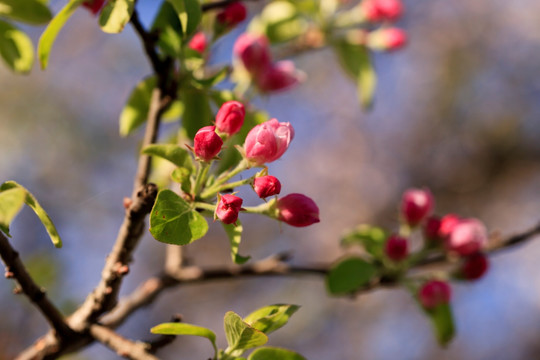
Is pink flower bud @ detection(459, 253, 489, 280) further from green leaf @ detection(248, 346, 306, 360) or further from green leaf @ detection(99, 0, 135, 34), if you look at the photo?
green leaf @ detection(99, 0, 135, 34)

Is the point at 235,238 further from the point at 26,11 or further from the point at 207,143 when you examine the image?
the point at 26,11

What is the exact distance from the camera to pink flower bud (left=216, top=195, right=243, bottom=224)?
732 mm

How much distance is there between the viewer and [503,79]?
5.62m

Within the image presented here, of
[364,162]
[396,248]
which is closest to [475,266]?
[396,248]

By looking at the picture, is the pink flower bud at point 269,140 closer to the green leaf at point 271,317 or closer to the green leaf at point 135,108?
the green leaf at point 271,317

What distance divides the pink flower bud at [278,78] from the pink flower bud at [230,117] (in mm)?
483

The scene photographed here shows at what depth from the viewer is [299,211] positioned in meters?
0.80

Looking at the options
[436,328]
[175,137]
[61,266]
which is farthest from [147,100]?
[61,266]

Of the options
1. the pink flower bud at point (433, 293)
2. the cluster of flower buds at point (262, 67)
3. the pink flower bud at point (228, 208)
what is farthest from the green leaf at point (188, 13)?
the pink flower bud at point (433, 293)

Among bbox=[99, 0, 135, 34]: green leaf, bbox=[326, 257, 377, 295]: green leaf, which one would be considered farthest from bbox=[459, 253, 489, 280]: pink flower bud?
bbox=[99, 0, 135, 34]: green leaf

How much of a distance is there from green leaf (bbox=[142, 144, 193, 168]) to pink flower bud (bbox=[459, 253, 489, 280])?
91 cm

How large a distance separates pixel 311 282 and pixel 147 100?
4.11 m

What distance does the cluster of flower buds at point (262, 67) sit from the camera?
4.16 ft

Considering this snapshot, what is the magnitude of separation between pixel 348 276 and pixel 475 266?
380 mm
